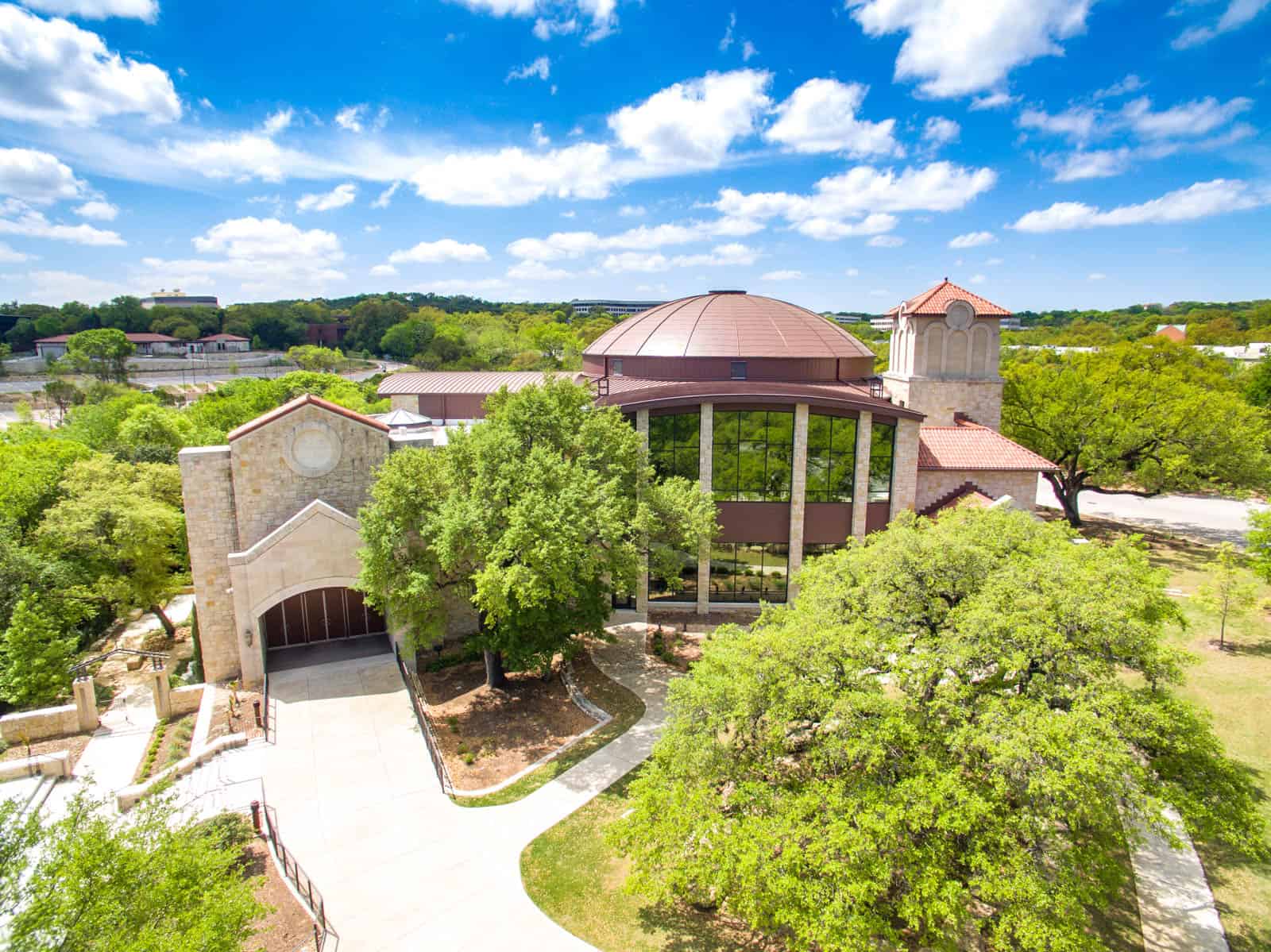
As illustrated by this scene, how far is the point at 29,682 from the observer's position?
78.7 ft

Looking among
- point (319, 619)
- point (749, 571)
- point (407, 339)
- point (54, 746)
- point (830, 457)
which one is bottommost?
point (54, 746)

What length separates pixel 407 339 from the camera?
135375mm

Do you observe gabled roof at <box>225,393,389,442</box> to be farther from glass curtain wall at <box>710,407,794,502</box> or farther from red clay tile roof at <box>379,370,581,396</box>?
red clay tile roof at <box>379,370,581,396</box>

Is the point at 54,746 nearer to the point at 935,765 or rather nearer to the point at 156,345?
the point at 935,765

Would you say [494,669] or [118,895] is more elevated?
[118,895]

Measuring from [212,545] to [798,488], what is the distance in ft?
77.7

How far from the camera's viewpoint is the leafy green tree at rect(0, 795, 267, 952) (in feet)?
31.9

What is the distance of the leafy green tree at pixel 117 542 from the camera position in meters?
29.0

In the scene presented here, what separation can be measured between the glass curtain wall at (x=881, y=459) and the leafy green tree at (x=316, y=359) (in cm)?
9932

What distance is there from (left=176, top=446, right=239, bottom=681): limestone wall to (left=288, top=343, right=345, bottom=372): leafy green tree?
91780 millimetres

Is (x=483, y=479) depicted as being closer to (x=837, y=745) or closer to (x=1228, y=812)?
(x=837, y=745)

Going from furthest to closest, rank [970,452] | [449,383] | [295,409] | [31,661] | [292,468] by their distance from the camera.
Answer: [449,383] → [970,452] → [292,468] → [295,409] → [31,661]

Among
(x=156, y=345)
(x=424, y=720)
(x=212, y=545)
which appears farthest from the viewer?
(x=156, y=345)

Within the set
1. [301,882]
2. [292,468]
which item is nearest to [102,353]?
[292,468]
